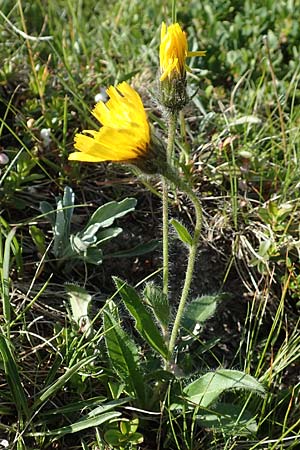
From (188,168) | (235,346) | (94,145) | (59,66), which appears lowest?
(235,346)

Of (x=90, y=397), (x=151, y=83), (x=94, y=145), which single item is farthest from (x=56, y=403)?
(x=151, y=83)

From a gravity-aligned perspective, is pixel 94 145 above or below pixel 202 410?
above

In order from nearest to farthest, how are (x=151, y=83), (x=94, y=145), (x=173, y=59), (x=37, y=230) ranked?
(x=94, y=145), (x=173, y=59), (x=37, y=230), (x=151, y=83)

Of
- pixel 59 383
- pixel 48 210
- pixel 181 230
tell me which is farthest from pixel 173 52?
pixel 59 383

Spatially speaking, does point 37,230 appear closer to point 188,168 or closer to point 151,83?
point 188,168

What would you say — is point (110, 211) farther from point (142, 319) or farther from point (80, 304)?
point (142, 319)

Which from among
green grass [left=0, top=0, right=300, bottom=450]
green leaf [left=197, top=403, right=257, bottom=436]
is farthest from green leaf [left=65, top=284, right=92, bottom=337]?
green leaf [left=197, top=403, right=257, bottom=436]

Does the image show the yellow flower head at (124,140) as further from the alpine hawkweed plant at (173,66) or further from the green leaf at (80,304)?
the green leaf at (80,304)
